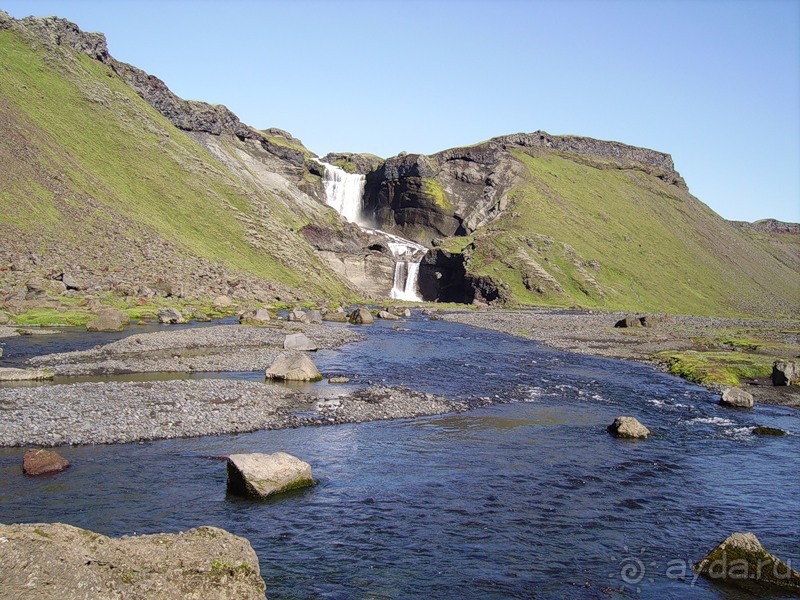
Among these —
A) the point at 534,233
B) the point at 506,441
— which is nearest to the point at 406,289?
the point at 534,233

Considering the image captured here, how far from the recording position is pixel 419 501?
20.7 meters

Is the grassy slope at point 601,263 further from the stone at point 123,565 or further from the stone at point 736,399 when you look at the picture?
the stone at point 123,565

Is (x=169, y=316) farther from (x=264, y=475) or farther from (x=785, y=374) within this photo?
(x=785, y=374)

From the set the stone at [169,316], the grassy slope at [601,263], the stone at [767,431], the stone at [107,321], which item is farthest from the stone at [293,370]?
the grassy slope at [601,263]

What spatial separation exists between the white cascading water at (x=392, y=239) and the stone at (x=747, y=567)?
134 metres

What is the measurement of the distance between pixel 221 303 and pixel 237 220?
123 ft

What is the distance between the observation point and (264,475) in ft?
66.7

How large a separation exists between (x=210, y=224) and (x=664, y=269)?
134m

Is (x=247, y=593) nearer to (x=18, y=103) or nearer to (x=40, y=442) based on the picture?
(x=40, y=442)

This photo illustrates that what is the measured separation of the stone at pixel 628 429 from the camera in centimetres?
2981

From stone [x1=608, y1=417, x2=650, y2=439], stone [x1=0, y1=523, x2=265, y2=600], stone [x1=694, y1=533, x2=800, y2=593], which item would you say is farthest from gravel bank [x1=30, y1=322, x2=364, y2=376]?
stone [x1=694, y1=533, x2=800, y2=593]

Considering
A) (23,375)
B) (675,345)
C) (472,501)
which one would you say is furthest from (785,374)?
(23,375)

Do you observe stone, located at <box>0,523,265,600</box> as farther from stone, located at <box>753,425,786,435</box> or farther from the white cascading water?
the white cascading water

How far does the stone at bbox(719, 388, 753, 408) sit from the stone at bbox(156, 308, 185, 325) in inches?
1995
